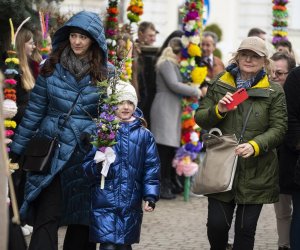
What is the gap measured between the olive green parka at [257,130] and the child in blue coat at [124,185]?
0.52m

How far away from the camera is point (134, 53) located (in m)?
11.6

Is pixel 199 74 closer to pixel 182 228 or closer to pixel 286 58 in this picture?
pixel 182 228

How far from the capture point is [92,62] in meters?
7.79

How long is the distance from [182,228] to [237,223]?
3.19m

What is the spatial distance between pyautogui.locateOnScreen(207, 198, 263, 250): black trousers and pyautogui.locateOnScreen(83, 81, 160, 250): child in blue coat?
48 cm

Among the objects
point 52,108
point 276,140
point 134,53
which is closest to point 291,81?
point 276,140

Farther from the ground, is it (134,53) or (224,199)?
(134,53)

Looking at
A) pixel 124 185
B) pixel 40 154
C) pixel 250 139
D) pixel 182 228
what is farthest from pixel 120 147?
pixel 182 228

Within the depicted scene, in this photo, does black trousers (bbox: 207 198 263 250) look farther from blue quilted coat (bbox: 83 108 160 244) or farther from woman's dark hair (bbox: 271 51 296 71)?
woman's dark hair (bbox: 271 51 296 71)

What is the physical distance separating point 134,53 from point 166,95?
49.9 inches

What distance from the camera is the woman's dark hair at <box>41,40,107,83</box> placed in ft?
25.3

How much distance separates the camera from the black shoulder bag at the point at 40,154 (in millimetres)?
7523

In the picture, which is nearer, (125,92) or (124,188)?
(124,188)

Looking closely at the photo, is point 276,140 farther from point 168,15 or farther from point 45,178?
point 168,15
